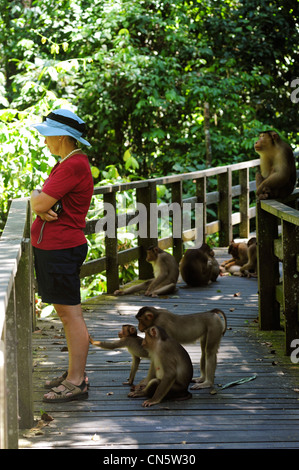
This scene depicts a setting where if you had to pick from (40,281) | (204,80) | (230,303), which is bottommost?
(230,303)

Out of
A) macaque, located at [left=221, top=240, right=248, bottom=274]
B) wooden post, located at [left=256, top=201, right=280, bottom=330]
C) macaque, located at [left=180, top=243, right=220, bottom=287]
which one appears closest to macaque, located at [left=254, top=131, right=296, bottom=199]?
wooden post, located at [left=256, top=201, right=280, bottom=330]

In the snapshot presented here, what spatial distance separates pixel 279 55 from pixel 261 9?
1.07 m

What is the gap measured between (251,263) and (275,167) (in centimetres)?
241

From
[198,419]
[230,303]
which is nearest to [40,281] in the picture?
[198,419]

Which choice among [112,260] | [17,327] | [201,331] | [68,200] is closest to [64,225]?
[68,200]

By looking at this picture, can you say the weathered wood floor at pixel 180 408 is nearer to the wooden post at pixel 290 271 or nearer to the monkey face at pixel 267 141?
the wooden post at pixel 290 271

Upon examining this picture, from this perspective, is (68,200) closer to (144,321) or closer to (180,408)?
(144,321)

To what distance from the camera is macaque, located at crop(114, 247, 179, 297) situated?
27.8ft

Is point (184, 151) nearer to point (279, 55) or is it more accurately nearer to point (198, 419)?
point (279, 55)

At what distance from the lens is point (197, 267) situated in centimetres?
895

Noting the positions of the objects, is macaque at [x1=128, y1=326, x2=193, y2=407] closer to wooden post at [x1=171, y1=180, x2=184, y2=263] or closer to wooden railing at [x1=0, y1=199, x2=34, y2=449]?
wooden railing at [x1=0, y1=199, x2=34, y2=449]

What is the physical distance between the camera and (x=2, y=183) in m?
10.2

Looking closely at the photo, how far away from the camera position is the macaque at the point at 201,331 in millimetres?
5145

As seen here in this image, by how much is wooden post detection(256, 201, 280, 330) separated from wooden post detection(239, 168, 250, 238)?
19.4 ft
